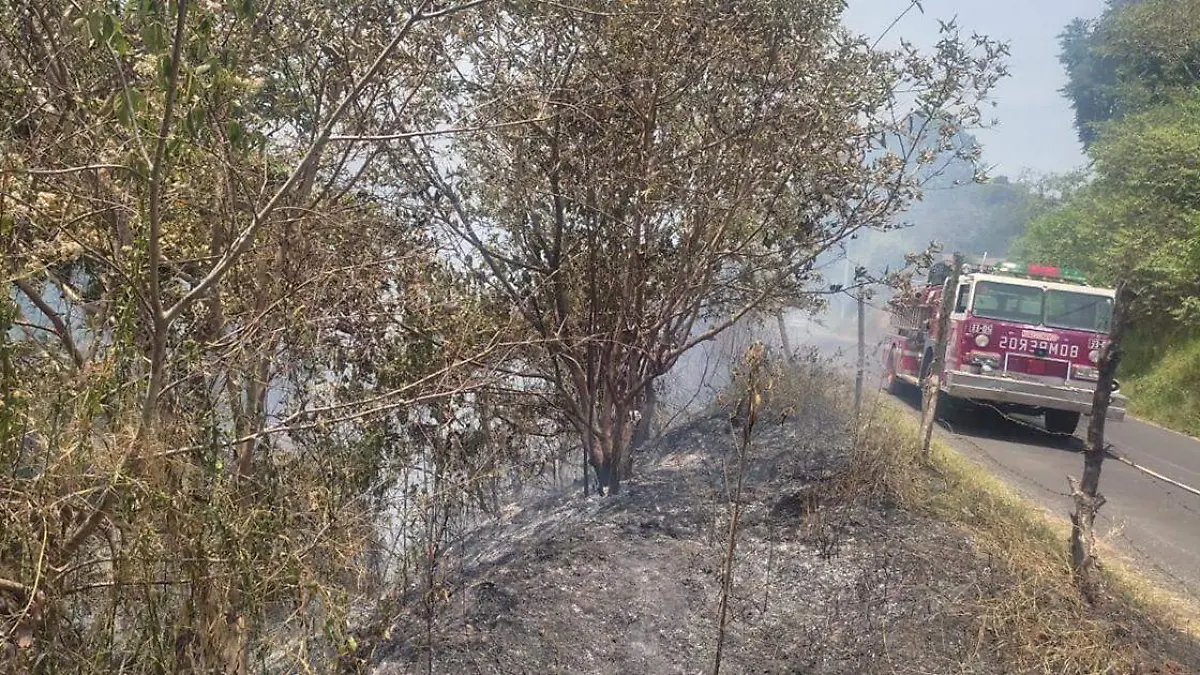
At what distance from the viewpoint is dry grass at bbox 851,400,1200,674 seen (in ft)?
14.9

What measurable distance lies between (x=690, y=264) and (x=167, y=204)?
3.94 meters

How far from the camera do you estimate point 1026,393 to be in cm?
1131

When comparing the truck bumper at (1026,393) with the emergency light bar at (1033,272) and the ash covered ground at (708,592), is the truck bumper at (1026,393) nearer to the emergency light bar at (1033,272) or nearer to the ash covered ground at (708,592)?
the emergency light bar at (1033,272)

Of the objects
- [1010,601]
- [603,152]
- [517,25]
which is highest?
[517,25]

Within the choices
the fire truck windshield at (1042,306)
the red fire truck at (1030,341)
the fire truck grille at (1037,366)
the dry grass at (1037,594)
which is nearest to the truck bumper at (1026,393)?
the red fire truck at (1030,341)

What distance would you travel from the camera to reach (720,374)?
12.1m

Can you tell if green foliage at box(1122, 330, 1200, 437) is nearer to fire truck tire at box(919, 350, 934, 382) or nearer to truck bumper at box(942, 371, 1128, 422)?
fire truck tire at box(919, 350, 934, 382)

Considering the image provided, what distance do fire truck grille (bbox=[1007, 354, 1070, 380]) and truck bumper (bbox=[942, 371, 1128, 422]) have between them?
0.57ft

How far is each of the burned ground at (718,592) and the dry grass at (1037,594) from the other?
9 centimetres

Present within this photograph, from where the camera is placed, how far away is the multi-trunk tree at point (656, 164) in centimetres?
596

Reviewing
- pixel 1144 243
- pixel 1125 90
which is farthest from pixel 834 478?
pixel 1125 90

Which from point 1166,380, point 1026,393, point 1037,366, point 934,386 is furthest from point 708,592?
point 1166,380

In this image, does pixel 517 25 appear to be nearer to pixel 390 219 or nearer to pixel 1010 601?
pixel 390 219

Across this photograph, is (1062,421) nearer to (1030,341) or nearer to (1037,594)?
(1030,341)
